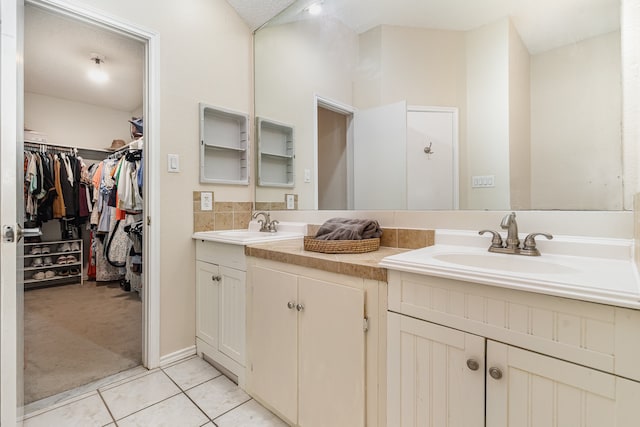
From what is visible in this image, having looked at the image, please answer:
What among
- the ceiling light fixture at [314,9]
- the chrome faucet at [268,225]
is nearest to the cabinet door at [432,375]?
the chrome faucet at [268,225]

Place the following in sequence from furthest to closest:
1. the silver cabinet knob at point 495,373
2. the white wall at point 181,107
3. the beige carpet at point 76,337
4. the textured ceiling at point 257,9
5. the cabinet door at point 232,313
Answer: the textured ceiling at point 257,9 → the white wall at point 181,107 → the beige carpet at point 76,337 → the cabinet door at point 232,313 → the silver cabinet knob at point 495,373

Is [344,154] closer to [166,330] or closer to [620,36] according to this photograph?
[620,36]

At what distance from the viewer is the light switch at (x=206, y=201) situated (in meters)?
1.96

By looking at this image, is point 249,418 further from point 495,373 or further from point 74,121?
point 74,121

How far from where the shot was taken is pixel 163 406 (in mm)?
1432

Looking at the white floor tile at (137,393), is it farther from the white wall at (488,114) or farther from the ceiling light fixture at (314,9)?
the ceiling light fixture at (314,9)

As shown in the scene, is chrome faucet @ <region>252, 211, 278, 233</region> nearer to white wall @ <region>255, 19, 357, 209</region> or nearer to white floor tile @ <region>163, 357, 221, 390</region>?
white wall @ <region>255, 19, 357, 209</region>

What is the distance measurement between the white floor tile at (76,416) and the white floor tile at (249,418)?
Result: 20.9 inches

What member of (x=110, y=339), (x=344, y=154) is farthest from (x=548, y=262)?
(x=110, y=339)

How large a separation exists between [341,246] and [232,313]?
78 cm

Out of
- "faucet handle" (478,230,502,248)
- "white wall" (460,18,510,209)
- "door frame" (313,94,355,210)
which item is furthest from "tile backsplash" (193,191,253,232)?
"faucet handle" (478,230,502,248)

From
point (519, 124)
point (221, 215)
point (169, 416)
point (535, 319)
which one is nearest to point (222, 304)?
point (169, 416)

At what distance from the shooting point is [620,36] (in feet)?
3.29

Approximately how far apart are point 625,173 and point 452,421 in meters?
1.01
